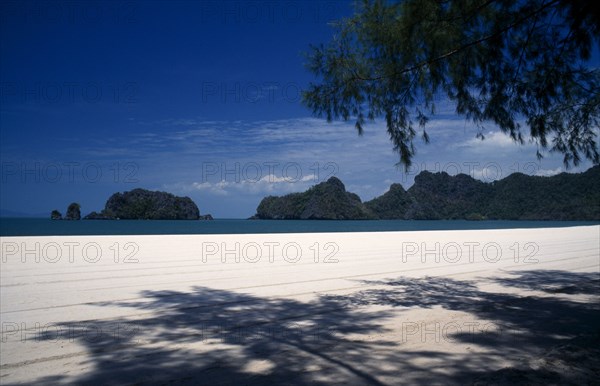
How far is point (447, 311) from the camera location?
4.98m

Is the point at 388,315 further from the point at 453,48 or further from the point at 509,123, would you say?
the point at 453,48

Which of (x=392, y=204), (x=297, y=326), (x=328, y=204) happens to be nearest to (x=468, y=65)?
(x=297, y=326)

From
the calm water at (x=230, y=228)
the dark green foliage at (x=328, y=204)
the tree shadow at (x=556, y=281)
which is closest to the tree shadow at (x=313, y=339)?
the tree shadow at (x=556, y=281)

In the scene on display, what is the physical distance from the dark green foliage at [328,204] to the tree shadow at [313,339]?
111 metres

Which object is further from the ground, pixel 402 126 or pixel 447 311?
pixel 402 126

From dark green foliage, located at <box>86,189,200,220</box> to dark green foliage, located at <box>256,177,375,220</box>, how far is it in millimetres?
32440

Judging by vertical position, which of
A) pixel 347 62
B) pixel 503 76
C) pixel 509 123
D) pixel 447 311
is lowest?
pixel 447 311

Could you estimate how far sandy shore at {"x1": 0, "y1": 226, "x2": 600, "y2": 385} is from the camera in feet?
9.77

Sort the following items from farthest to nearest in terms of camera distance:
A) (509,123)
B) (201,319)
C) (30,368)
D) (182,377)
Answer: (509,123), (201,319), (30,368), (182,377)

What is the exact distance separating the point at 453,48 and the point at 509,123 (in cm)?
122

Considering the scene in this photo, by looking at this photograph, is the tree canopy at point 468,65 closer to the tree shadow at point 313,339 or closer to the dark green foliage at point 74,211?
the tree shadow at point 313,339

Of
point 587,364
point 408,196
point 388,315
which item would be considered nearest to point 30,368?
point 388,315

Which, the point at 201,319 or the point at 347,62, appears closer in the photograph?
the point at 201,319

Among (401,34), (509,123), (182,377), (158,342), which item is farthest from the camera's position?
(509,123)
